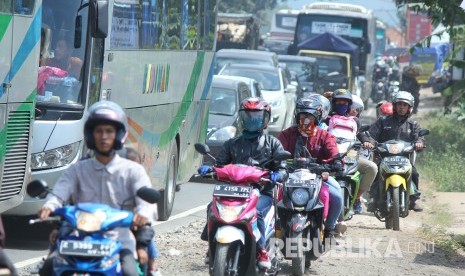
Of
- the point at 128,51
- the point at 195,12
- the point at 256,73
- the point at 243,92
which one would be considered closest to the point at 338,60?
the point at 256,73

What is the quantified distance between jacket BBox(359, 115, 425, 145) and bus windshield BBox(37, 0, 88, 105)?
423cm

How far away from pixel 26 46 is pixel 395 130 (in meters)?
5.43

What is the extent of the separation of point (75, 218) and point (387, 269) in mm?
5006

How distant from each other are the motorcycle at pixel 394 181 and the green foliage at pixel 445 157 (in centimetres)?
653

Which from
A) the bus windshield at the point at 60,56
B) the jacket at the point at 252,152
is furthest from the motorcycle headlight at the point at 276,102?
the jacket at the point at 252,152

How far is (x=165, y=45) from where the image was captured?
47.5ft

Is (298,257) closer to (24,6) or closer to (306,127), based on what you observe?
(306,127)

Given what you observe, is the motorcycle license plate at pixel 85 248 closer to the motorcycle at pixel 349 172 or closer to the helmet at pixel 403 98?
the motorcycle at pixel 349 172

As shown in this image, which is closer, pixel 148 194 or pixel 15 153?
pixel 148 194

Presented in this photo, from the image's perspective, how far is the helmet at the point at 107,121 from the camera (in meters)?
6.47

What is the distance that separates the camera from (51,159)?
11422 millimetres

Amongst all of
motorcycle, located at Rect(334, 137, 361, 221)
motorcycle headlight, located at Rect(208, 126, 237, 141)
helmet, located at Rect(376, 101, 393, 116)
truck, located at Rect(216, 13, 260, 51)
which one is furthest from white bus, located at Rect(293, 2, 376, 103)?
motorcycle, located at Rect(334, 137, 361, 221)

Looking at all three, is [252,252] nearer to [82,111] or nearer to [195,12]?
[82,111]

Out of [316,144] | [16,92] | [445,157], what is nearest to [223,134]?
[445,157]
